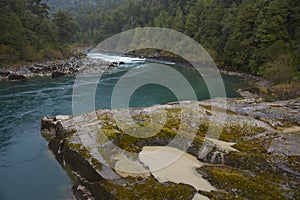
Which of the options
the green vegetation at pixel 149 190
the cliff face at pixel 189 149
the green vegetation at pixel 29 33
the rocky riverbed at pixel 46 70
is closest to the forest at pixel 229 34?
the green vegetation at pixel 29 33

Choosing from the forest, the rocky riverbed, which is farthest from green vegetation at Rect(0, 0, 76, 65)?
the rocky riverbed

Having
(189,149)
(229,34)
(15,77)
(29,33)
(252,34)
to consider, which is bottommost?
(189,149)

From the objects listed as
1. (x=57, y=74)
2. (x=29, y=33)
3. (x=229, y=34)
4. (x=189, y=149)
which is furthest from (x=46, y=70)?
(x=189, y=149)

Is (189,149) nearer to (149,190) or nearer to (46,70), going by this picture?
(149,190)

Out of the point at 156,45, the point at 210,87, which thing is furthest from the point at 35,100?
the point at 156,45

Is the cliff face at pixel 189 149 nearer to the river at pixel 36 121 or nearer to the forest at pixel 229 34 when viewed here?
the river at pixel 36 121

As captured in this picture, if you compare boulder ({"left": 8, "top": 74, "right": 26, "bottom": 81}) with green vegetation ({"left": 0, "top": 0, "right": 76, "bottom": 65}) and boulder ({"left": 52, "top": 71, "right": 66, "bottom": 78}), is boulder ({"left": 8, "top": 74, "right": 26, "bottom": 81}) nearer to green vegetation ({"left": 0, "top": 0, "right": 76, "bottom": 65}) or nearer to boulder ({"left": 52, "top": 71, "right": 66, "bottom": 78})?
boulder ({"left": 52, "top": 71, "right": 66, "bottom": 78})
